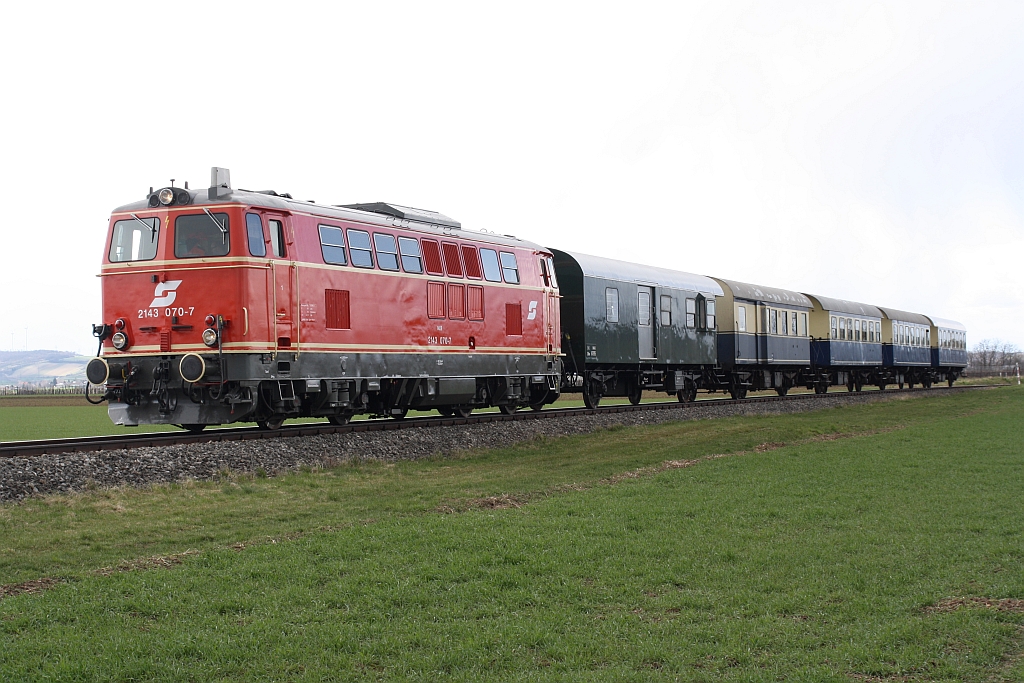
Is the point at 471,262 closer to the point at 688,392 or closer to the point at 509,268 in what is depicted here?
the point at 509,268

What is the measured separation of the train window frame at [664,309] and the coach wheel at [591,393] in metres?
3.70

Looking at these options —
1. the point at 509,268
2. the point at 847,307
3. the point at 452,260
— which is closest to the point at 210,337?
the point at 452,260

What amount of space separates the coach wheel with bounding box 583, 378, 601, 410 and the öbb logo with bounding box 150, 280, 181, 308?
44.0 ft

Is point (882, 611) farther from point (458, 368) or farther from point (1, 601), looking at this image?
point (458, 368)

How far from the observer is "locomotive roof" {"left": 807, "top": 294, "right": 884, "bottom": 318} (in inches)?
1791

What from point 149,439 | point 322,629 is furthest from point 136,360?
point 322,629

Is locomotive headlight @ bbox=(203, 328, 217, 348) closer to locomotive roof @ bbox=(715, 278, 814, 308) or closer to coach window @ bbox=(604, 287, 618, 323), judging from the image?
coach window @ bbox=(604, 287, 618, 323)

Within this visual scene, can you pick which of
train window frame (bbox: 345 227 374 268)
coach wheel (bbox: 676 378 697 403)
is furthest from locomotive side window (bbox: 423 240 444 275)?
coach wheel (bbox: 676 378 697 403)

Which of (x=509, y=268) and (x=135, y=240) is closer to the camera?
(x=135, y=240)

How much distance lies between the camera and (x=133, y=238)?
17750 mm

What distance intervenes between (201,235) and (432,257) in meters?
5.38

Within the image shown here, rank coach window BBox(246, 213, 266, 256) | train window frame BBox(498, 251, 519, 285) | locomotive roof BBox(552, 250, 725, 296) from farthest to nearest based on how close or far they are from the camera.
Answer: locomotive roof BBox(552, 250, 725, 296) < train window frame BBox(498, 251, 519, 285) < coach window BBox(246, 213, 266, 256)

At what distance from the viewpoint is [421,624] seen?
7.46 metres

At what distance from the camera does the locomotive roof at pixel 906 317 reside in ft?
176
